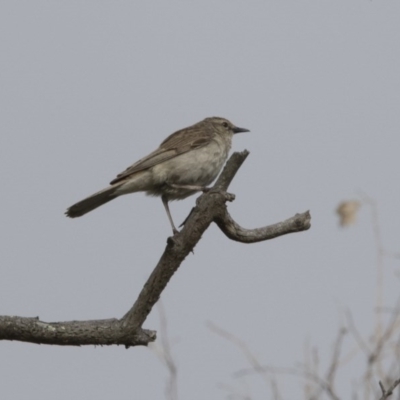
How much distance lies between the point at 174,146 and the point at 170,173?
433 millimetres

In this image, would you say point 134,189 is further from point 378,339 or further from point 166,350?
point 378,339

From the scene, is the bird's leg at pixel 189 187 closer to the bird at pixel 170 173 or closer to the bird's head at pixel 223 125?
the bird at pixel 170 173

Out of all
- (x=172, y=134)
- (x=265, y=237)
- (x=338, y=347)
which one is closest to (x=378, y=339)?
(x=338, y=347)

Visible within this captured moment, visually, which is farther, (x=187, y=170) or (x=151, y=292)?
(x=187, y=170)

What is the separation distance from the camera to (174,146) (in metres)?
7.61

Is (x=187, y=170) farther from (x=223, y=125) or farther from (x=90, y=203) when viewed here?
(x=223, y=125)

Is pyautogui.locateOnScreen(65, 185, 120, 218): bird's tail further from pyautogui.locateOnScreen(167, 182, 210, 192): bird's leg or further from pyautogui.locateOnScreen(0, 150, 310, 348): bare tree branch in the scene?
pyautogui.locateOnScreen(0, 150, 310, 348): bare tree branch

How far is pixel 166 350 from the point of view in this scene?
6266mm

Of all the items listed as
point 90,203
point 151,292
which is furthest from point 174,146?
point 151,292

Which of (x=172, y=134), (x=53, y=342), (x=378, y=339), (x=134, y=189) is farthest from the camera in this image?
(x=172, y=134)

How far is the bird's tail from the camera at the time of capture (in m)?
6.74

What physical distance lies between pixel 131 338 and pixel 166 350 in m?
1.23

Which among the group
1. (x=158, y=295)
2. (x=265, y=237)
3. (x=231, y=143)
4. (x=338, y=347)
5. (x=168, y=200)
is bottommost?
(x=338, y=347)

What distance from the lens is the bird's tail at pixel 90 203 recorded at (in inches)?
265
